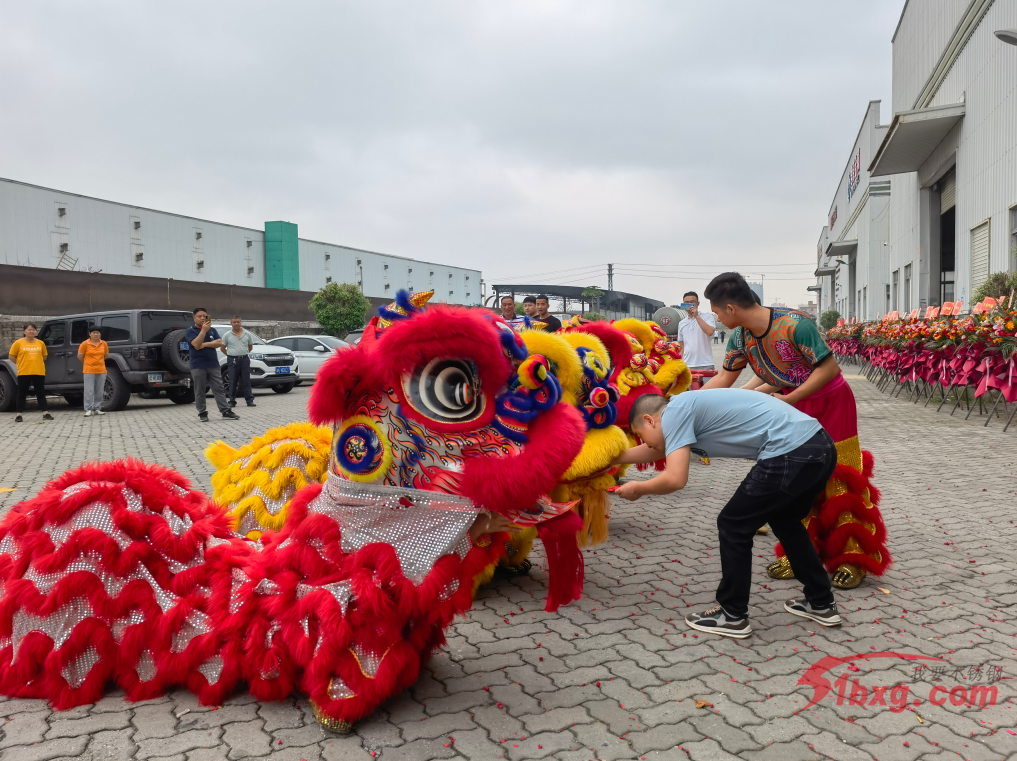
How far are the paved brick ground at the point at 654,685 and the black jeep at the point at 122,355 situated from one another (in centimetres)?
1205

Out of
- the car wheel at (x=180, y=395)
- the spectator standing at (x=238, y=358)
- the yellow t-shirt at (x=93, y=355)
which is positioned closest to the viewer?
the yellow t-shirt at (x=93, y=355)

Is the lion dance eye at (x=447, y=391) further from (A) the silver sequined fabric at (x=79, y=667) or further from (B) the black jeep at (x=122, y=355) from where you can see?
(B) the black jeep at (x=122, y=355)

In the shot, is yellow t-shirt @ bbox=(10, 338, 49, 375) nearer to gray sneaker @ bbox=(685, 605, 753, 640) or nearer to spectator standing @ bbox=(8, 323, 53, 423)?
spectator standing @ bbox=(8, 323, 53, 423)

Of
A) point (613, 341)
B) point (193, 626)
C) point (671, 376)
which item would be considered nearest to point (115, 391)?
point (671, 376)

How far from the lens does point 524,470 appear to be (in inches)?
92.0

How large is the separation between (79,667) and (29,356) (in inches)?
535

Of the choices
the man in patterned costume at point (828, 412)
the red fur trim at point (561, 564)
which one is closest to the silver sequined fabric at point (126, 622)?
the red fur trim at point (561, 564)

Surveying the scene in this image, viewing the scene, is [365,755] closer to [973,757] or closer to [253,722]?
[253,722]

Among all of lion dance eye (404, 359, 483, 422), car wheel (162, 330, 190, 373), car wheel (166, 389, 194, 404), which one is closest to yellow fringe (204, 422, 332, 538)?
lion dance eye (404, 359, 483, 422)

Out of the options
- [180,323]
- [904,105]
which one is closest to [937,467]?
[180,323]

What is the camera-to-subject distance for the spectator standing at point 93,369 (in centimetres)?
1301

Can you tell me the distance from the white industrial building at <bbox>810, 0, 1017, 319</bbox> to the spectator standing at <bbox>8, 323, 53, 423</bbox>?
20.1 metres

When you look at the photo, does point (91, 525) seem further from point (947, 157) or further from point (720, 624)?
point (947, 157)

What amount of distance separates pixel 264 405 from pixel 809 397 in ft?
43.7
